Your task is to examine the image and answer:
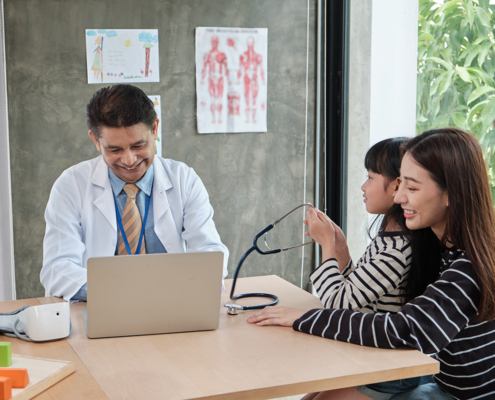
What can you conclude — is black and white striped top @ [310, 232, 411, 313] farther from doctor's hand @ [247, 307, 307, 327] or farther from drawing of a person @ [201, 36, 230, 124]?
drawing of a person @ [201, 36, 230, 124]

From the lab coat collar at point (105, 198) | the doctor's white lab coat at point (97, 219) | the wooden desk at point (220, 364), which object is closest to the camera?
the wooden desk at point (220, 364)

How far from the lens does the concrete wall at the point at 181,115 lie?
9.22 feet

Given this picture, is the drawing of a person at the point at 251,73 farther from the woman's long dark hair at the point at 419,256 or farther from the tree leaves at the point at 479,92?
the woman's long dark hair at the point at 419,256

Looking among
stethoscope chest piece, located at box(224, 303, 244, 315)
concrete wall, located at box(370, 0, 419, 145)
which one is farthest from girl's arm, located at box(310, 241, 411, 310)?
concrete wall, located at box(370, 0, 419, 145)

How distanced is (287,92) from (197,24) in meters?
0.67

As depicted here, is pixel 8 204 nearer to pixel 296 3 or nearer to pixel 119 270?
pixel 119 270

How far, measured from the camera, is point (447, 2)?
2.50 meters

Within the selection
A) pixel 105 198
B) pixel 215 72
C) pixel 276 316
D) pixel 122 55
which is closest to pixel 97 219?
pixel 105 198

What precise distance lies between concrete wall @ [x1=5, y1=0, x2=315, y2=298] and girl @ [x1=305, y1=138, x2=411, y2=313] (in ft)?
5.17

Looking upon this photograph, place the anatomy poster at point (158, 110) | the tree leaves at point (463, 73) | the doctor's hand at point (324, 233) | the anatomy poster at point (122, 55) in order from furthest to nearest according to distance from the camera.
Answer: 1. the anatomy poster at point (158, 110)
2. the anatomy poster at point (122, 55)
3. the tree leaves at point (463, 73)
4. the doctor's hand at point (324, 233)

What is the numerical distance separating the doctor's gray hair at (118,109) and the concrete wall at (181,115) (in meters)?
1.12

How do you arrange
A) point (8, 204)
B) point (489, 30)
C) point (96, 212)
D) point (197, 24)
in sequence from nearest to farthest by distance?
point (96, 212) < point (489, 30) < point (8, 204) < point (197, 24)

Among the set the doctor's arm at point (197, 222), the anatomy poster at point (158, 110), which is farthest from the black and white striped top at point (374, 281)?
the anatomy poster at point (158, 110)

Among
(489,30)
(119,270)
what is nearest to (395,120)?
(489,30)
